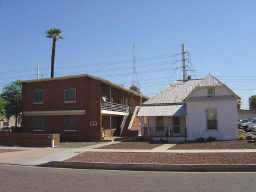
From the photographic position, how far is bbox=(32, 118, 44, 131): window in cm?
2898

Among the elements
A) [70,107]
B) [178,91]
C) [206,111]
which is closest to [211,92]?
[206,111]

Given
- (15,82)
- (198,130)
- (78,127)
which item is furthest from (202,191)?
(15,82)

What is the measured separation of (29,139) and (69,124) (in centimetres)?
499

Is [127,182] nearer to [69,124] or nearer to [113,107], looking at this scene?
[69,124]

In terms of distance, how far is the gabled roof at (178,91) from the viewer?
24111 millimetres

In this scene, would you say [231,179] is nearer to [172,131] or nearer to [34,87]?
[172,131]

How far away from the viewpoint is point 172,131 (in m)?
25.6

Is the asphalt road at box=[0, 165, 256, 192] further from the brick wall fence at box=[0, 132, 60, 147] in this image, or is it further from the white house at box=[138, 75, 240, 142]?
the white house at box=[138, 75, 240, 142]

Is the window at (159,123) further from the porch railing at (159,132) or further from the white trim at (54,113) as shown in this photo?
the white trim at (54,113)

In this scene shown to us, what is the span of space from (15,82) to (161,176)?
1271 inches

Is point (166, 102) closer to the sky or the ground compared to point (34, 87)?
closer to the ground

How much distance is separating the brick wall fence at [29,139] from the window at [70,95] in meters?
5.70

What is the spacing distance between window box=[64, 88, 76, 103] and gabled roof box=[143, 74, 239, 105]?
24.0 ft

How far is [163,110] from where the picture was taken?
24812 mm
